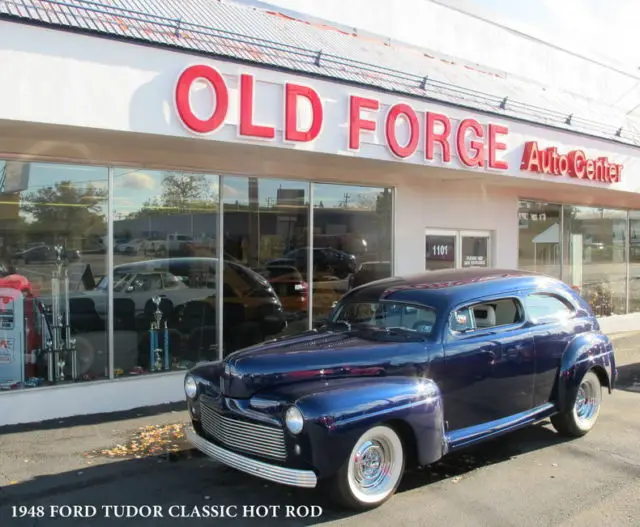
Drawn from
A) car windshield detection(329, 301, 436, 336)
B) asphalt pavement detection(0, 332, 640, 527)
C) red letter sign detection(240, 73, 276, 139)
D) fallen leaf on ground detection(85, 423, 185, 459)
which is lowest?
asphalt pavement detection(0, 332, 640, 527)

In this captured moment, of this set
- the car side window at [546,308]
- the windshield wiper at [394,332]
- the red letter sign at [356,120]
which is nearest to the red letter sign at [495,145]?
the red letter sign at [356,120]

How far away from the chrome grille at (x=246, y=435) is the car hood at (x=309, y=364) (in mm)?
206

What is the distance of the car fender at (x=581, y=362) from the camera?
6055 millimetres

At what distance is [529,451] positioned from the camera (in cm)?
600

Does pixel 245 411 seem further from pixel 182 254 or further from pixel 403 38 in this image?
pixel 403 38

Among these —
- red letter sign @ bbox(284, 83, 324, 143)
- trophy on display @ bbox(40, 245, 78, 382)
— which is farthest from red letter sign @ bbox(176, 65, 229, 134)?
trophy on display @ bbox(40, 245, 78, 382)

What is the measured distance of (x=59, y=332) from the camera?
746 cm

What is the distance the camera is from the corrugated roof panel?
20.9ft

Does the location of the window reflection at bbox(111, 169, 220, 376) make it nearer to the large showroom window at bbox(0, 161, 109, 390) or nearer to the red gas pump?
the large showroom window at bbox(0, 161, 109, 390)

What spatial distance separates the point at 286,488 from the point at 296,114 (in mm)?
4056

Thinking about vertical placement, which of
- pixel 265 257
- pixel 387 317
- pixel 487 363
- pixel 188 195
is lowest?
pixel 487 363

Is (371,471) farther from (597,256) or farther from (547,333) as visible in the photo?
(597,256)

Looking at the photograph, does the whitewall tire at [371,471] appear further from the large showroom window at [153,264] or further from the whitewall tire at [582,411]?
the large showroom window at [153,264]

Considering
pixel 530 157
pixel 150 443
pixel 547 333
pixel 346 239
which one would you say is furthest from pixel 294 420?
pixel 530 157
